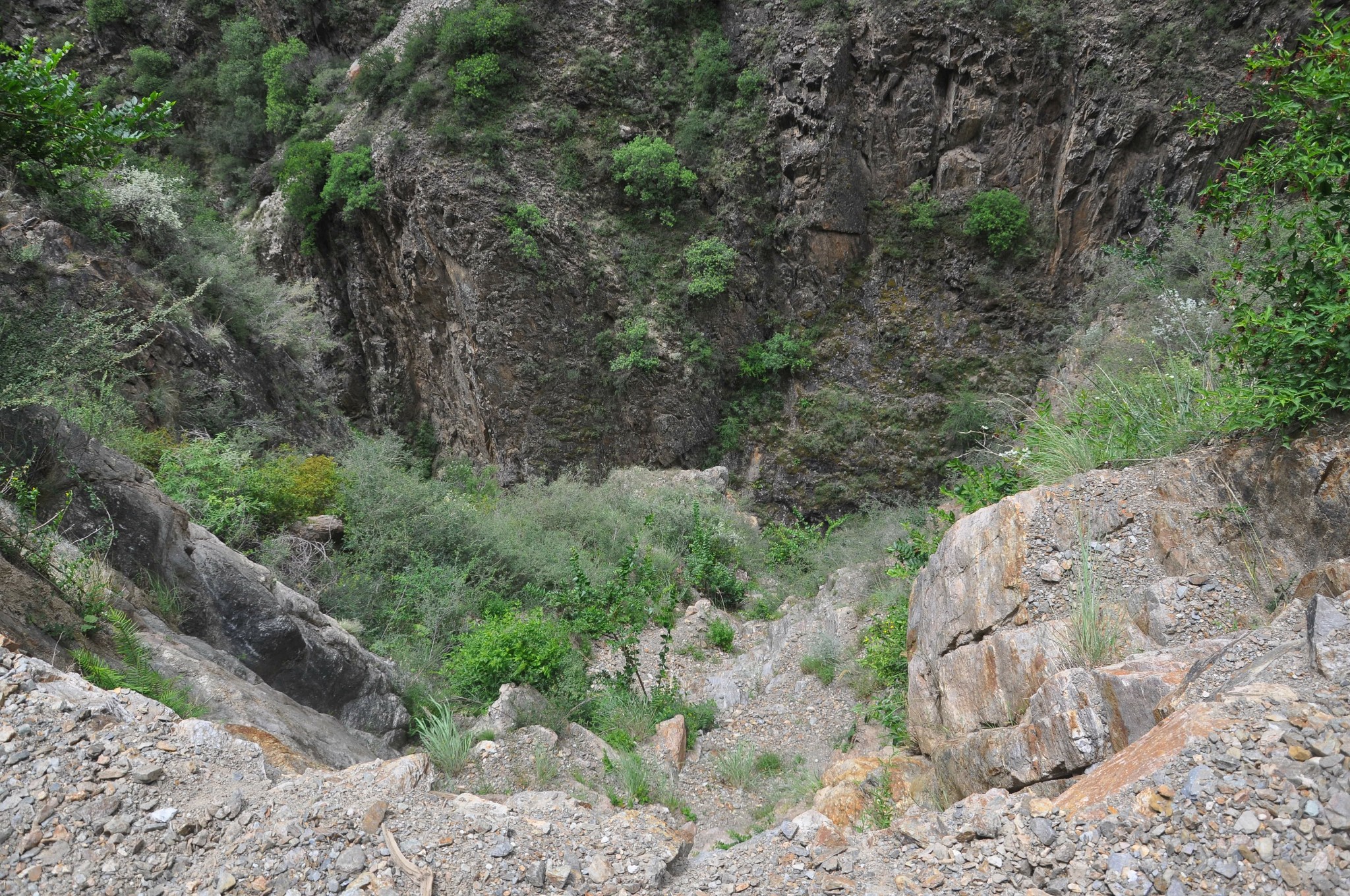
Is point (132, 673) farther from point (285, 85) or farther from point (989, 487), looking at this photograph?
point (285, 85)

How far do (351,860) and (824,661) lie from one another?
488cm

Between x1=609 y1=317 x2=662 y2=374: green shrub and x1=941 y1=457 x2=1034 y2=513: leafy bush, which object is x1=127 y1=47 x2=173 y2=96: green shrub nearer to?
x1=609 y1=317 x2=662 y2=374: green shrub

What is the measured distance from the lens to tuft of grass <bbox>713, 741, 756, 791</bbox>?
5.21 meters

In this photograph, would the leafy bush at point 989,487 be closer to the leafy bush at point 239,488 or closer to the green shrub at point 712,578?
the green shrub at point 712,578

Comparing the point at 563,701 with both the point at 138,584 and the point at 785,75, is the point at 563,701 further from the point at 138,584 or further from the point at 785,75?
the point at 785,75

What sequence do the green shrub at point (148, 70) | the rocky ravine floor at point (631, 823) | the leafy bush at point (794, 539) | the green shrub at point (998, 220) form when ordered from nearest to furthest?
the rocky ravine floor at point (631, 823) → the leafy bush at point (794, 539) → the green shrub at point (998, 220) → the green shrub at point (148, 70)

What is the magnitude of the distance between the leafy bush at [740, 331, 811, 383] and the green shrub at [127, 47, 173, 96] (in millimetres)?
17746

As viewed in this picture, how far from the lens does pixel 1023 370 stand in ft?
46.6

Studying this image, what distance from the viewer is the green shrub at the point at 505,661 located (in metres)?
5.82

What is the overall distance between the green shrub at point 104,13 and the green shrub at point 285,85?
499 centimetres

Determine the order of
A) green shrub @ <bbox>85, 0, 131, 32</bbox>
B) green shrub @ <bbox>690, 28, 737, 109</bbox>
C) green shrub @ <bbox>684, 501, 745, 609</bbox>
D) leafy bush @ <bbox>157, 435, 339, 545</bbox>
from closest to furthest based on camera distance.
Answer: leafy bush @ <bbox>157, 435, 339, 545</bbox> < green shrub @ <bbox>684, 501, 745, 609</bbox> < green shrub @ <bbox>690, 28, 737, 109</bbox> < green shrub @ <bbox>85, 0, 131, 32</bbox>

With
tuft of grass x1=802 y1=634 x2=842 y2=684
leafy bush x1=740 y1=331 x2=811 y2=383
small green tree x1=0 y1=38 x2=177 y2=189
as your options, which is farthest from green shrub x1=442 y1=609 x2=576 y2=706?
leafy bush x1=740 y1=331 x2=811 y2=383

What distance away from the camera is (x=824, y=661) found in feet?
21.3

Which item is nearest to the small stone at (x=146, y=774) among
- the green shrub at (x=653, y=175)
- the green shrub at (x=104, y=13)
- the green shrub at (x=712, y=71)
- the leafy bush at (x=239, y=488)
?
the leafy bush at (x=239, y=488)
